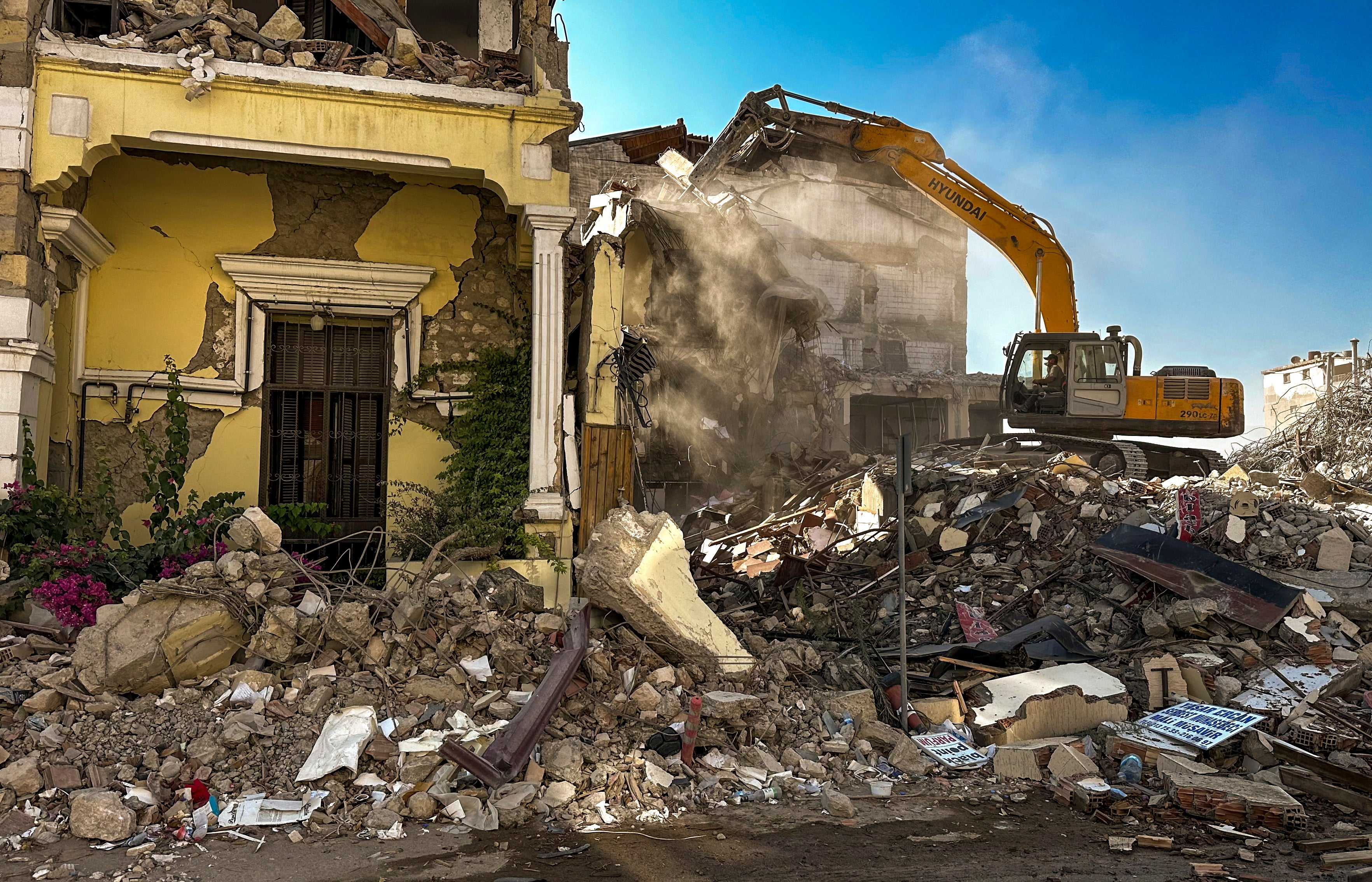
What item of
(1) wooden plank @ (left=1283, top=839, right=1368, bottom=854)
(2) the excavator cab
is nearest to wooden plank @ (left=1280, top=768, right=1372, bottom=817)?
(1) wooden plank @ (left=1283, top=839, right=1368, bottom=854)

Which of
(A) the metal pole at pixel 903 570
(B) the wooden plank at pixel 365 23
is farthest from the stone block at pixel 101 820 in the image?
(B) the wooden plank at pixel 365 23

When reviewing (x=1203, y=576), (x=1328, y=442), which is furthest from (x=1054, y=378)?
(x=1203, y=576)

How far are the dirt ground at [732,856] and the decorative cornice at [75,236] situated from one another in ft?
18.0

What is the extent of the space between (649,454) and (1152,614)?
25.0ft

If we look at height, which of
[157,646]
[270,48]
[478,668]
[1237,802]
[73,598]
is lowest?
[1237,802]

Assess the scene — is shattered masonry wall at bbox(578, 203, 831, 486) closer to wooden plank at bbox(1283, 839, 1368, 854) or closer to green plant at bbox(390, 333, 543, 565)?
green plant at bbox(390, 333, 543, 565)

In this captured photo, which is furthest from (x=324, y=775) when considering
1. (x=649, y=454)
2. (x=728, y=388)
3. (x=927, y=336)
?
(x=927, y=336)

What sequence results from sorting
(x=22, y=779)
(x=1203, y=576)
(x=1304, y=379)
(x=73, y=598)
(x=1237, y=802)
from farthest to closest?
(x=1304, y=379), (x=1203, y=576), (x=73, y=598), (x=1237, y=802), (x=22, y=779)

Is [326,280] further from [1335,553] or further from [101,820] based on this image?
[1335,553]

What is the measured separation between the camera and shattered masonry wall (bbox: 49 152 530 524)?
8469 mm

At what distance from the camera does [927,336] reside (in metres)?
26.7

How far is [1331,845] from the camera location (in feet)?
14.1

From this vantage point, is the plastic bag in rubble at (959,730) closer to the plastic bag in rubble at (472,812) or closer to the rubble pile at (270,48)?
the plastic bag in rubble at (472,812)

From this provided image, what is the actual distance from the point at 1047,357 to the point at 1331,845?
35.2ft
